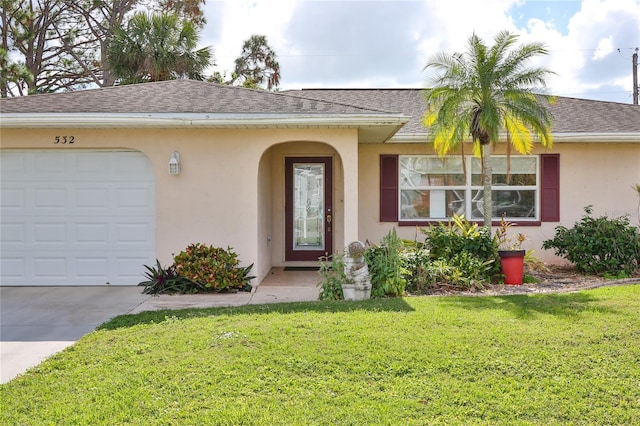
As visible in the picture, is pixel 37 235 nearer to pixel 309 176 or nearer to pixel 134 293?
pixel 134 293

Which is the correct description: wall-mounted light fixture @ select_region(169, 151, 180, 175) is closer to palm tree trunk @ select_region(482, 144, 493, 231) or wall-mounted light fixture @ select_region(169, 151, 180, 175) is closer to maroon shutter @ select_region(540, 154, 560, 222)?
palm tree trunk @ select_region(482, 144, 493, 231)

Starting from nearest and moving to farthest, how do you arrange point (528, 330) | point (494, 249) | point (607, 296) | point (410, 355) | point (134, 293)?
1. point (410, 355)
2. point (528, 330)
3. point (607, 296)
4. point (134, 293)
5. point (494, 249)

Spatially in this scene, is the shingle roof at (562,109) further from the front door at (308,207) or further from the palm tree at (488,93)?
the front door at (308,207)

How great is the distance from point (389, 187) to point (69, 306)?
21.5 ft

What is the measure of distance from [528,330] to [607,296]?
2484 millimetres

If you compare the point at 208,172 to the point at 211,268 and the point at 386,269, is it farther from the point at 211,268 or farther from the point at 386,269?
the point at 386,269

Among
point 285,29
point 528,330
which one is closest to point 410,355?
point 528,330

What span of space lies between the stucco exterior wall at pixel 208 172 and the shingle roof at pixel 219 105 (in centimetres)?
42

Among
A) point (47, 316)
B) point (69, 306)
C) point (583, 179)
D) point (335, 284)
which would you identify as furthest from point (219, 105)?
point (583, 179)

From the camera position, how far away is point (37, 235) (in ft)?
29.9

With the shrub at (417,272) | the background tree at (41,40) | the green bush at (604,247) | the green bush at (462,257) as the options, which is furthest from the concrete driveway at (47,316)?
the background tree at (41,40)

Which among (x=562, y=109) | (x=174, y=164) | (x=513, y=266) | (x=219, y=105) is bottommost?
(x=513, y=266)

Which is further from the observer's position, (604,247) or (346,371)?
(604,247)

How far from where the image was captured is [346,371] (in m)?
4.42
